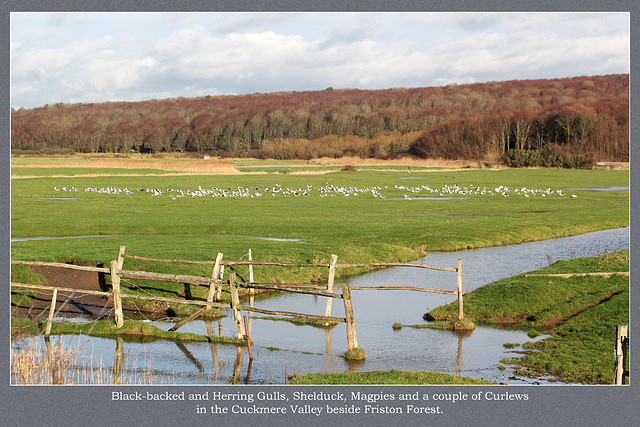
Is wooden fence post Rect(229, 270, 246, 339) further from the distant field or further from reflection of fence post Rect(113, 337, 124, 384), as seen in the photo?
the distant field

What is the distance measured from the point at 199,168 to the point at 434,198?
40533mm

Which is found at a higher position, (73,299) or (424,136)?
(424,136)

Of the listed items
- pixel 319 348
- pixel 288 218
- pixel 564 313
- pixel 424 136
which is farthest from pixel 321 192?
pixel 424 136

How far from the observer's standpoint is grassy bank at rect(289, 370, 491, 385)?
484 inches

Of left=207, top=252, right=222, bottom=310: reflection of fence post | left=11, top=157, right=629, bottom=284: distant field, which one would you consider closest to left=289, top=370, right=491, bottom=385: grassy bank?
left=207, top=252, right=222, bottom=310: reflection of fence post

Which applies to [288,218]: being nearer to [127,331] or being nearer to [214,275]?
[214,275]

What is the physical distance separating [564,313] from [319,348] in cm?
693

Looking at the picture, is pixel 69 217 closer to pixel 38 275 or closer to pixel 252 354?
pixel 38 275

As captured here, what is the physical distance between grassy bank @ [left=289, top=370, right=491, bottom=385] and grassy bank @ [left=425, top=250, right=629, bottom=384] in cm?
199

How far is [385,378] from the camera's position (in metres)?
12.5

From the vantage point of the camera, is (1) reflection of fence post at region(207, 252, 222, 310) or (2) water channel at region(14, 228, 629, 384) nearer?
(2) water channel at region(14, 228, 629, 384)

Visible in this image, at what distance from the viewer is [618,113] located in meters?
126

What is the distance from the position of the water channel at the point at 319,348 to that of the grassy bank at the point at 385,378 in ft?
2.34

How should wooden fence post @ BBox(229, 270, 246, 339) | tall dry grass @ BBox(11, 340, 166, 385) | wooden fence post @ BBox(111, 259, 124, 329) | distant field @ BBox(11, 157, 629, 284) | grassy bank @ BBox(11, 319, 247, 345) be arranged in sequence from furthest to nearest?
1. distant field @ BBox(11, 157, 629, 284)
2. wooden fence post @ BBox(111, 259, 124, 329)
3. grassy bank @ BBox(11, 319, 247, 345)
4. wooden fence post @ BBox(229, 270, 246, 339)
5. tall dry grass @ BBox(11, 340, 166, 385)
